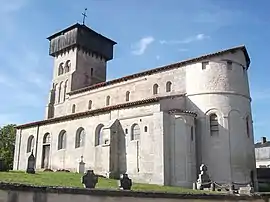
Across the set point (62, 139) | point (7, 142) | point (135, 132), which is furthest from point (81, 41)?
point (135, 132)

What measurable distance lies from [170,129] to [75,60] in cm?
2220

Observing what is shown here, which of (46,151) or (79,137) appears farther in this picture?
(46,151)

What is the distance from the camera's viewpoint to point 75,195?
11.5 meters

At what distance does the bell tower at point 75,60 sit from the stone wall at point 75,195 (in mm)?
30729

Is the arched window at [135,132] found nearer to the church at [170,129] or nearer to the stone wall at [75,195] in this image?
the church at [170,129]

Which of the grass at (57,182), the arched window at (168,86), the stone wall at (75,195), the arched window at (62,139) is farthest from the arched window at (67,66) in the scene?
the stone wall at (75,195)

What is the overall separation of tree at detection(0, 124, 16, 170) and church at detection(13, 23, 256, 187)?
15.1m

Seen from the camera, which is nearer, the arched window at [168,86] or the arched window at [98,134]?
the arched window at [98,134]

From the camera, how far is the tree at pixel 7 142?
160 ft

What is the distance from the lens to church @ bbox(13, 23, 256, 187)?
86.4 ft

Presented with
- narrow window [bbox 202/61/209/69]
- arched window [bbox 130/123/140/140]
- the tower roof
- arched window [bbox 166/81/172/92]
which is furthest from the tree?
narrow window [bbox 202/61/209/69]

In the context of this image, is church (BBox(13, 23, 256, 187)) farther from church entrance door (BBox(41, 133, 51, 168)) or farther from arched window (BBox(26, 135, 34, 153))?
arched window (BBox(26, 135, 34, 153))

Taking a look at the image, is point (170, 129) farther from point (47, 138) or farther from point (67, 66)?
point (67, 66)

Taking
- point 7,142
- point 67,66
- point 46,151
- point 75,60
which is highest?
point 75,60
